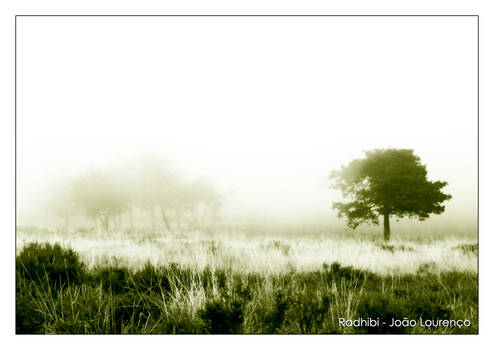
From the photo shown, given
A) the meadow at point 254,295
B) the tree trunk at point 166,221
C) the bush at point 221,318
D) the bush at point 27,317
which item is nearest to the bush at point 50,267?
the meadow at point 254,295

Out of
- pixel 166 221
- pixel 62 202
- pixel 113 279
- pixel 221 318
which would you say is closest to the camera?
pixel 221 318

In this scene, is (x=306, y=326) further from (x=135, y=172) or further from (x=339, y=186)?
(x=135, y=172)

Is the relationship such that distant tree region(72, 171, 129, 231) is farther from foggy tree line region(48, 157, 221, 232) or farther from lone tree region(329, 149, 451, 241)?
lone tree region(329, 149, 451, 241)

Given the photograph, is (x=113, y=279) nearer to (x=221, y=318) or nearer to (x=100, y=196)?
(x=221, y=318)

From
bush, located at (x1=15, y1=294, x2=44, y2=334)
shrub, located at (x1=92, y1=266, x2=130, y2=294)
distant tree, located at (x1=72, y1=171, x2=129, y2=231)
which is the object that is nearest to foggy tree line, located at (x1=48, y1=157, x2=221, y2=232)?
distant tree, located at (x1=72, y1=171, x2=129, y2=231)

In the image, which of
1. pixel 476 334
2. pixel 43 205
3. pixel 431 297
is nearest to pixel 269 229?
pixel 431 297

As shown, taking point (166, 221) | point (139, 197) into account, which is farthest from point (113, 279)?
point (166, 221)

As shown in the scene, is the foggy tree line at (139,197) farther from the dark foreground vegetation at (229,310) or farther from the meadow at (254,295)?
the dark foreground vegetation at (229,310)
